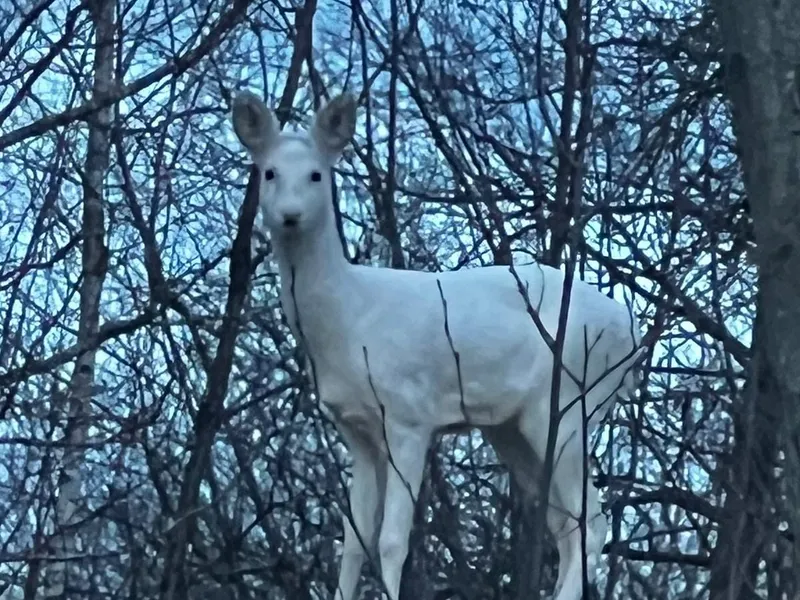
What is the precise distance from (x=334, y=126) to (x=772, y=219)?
3.80ft

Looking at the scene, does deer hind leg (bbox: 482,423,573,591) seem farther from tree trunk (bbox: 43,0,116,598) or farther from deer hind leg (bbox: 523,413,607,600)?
tree trunk (bbox: 43,0,116,598)

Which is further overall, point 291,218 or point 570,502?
point 570,502

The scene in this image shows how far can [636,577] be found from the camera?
15.3 ft

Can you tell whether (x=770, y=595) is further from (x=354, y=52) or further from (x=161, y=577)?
(x=354, y=52)

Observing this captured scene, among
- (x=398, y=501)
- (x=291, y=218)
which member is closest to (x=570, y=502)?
(x=398, y=501)

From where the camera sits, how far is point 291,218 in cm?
421

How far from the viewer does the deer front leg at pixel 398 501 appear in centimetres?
435

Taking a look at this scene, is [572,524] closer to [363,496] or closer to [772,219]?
[363,496]

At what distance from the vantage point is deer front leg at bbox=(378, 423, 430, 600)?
4.35 m

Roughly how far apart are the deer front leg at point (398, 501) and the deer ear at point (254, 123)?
2.67 feet

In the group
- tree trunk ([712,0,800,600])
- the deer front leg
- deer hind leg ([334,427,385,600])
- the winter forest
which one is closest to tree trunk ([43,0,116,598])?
the winter forest

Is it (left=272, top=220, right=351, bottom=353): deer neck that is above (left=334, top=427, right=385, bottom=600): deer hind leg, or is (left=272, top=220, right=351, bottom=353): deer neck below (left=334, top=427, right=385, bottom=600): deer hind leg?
above

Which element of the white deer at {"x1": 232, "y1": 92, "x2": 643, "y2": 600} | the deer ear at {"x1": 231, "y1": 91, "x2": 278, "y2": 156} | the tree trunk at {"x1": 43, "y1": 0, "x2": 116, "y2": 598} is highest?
the tree trunk at {"x1": 43, "y1": 0, "x2": 116, "y2": 598}

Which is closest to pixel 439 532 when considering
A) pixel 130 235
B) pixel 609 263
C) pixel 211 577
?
pixel 211 577
